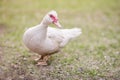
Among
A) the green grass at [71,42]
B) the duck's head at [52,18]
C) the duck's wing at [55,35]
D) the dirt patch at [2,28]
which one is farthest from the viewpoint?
the dirt patch at [2,28]

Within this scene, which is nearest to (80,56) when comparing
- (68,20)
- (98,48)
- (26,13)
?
(98,48)

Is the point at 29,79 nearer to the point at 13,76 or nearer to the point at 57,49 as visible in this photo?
the point at 13,76

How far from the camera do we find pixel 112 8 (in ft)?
46.2

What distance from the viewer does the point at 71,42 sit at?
9.29m

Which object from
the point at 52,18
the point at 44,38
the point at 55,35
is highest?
the point at 52,18

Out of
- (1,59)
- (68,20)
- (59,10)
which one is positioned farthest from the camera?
(59,10)

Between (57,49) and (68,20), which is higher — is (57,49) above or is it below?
below

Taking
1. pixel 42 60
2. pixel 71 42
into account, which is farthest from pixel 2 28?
pixel 42 60

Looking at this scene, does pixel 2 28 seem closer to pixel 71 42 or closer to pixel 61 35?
pixel 71 42

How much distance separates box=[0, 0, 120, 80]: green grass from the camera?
6566mm

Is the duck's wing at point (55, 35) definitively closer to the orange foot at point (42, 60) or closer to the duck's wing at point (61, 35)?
the duck's wing at point (61, 35)

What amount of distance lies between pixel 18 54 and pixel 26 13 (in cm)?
499

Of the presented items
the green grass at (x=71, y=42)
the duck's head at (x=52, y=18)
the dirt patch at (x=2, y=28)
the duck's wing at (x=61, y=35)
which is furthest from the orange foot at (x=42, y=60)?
the dirt patch at (x=2, y=28)

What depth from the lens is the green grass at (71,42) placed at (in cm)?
657
